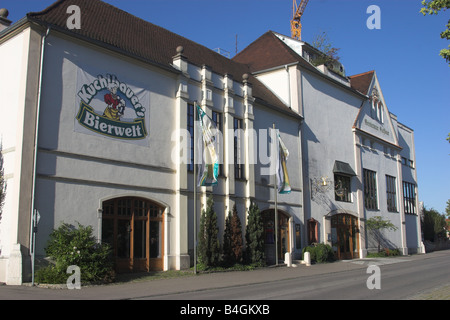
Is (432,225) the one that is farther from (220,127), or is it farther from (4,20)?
(4,20)

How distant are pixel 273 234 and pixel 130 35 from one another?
44.0ft

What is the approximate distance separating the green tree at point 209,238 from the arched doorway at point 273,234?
567 centimetres

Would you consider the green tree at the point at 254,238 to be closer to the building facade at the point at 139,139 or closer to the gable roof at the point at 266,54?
the building facade at the point at 139,139

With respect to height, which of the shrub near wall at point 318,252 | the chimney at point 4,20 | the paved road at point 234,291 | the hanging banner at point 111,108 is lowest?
the paved road at point 234,291

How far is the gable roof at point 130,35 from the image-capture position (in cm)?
1870

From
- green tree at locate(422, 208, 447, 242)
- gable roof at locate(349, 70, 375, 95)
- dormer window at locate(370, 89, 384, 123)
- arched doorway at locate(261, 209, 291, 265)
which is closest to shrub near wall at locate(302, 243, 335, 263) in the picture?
arched doorway at locate(261, 209, 291, 265)

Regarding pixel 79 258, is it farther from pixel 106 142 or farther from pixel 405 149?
pixel 405 149

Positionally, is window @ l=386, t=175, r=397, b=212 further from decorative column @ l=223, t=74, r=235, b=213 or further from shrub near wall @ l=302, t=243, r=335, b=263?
decorative column @ l=223, t=74, r=235, b=213

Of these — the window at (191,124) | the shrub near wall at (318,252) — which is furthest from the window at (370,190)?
the window at (191,124)

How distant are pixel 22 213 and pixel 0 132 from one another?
12.1ft

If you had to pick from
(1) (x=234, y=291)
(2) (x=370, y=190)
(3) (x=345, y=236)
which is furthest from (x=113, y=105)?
(2) (x=370, y=190)

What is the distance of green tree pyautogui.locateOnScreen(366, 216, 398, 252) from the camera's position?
3628cm

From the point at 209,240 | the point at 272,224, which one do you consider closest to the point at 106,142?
the point at 209,240

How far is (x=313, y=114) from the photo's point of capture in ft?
107
